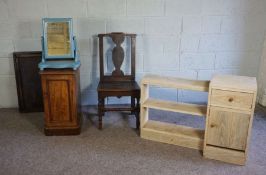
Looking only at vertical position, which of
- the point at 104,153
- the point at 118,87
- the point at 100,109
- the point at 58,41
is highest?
the point at 58,41

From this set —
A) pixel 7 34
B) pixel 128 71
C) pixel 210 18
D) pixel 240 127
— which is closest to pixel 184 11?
pixel 210 18

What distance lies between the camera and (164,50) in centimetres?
328

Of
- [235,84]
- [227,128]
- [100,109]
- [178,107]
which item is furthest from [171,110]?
[100,109]

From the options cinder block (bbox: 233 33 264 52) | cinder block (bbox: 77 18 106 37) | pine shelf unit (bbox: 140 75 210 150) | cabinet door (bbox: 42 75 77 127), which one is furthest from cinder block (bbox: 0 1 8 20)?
cinder block (bbox: 233 33 264 52)

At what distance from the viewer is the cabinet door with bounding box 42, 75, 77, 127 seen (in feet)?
8.42

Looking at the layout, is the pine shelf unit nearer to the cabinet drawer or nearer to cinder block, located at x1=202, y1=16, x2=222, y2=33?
the cabinet drawer

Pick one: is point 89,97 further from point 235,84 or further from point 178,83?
point 235,84

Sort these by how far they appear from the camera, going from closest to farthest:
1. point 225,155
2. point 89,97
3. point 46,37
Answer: point 225,155 < point 46,37 < point 89,97

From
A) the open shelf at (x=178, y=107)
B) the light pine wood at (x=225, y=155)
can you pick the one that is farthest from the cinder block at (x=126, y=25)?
the light pine wood at (x=225, y=155)

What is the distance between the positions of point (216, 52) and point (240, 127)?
4.40 ft

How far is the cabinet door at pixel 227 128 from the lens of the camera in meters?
2.19

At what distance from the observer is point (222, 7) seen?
3.16 m

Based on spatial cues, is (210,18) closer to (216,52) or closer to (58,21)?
(216,52)

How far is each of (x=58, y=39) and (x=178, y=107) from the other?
1331 mm
